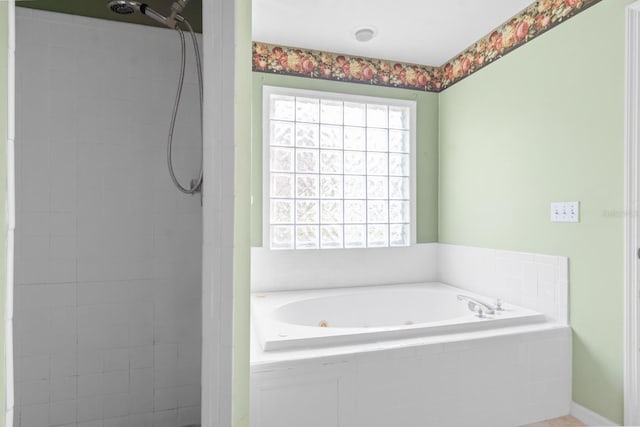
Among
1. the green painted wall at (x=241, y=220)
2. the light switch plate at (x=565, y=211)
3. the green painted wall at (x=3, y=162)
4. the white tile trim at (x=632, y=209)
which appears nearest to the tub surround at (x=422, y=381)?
the green painted wall at (x=241, y=220)

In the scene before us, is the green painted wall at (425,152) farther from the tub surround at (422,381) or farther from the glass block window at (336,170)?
the tub surround at (422,381)

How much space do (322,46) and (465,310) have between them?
7.22ft

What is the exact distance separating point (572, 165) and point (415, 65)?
1.61 meters

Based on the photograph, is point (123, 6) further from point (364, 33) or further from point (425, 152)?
point (425, 152)

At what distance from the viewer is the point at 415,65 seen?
3193 millimetres

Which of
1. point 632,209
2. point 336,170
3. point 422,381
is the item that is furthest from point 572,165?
point 336,170

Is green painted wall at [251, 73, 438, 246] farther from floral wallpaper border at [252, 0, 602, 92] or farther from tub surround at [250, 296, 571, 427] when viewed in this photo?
tub surround at [250, 296, 571, 427]

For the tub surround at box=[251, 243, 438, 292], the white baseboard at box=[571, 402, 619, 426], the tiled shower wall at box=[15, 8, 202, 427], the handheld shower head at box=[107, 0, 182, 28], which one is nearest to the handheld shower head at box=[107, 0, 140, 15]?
the handheld shower head at box=[107, 0, 182, 28]

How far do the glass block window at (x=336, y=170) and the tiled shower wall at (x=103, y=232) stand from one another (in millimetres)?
882

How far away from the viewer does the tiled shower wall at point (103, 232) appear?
184 cm

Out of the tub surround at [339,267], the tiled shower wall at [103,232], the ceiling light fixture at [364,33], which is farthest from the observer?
the tub surround at [339,267]

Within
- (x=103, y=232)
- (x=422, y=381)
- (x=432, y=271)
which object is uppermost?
(x=103, y=232)

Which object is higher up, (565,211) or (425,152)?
(425,152)

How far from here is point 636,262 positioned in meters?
1.75
